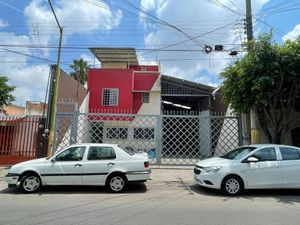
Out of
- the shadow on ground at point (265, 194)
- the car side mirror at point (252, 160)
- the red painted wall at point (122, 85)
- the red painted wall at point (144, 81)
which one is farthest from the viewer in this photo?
the red painted wall at point (144, 81)

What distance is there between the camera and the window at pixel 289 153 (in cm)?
989

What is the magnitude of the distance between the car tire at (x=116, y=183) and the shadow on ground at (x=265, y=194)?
2.36m

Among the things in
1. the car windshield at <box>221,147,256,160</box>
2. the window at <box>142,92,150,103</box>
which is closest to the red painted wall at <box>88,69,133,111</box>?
the window at <box>142,92,150,103</box>

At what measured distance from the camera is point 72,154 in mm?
9773

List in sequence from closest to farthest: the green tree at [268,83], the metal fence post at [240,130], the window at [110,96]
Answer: the green tree at [268,83]
the metal fence post at [240,130]
the window at [110,96]

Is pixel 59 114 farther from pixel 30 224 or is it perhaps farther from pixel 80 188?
pixel 30 224

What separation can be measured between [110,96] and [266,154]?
66.2 feet

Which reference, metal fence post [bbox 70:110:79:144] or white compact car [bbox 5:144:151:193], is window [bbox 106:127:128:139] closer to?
metal fence post [bbox 70:110:79:144]

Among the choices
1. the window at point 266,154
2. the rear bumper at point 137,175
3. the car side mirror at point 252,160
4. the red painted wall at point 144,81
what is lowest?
the rear bumper at point 137,175

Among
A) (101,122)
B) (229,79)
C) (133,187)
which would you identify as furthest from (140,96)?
(133,187)

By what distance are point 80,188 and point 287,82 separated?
9.09 m

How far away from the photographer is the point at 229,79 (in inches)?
535

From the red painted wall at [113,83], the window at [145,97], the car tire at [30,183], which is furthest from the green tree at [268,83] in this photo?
the window at [145,97]

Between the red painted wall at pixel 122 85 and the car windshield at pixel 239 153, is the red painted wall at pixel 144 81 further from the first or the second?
the car windshield at pixel 239 153
